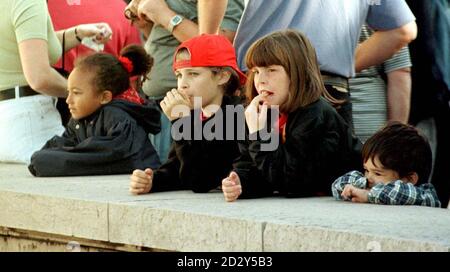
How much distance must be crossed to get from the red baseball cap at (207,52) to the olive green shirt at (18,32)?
1.43 metres

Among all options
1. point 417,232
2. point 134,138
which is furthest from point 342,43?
point 417,232

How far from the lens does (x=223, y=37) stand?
6883 millimetres

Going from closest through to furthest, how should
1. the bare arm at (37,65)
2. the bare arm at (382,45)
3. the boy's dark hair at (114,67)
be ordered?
1. the bare arm at (382,45)
2. the boy's dark hair at (114,67)
3. the bare arm at (37,65)

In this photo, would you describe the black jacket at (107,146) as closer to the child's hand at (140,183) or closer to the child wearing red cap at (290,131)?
the child's hand at (140,183)

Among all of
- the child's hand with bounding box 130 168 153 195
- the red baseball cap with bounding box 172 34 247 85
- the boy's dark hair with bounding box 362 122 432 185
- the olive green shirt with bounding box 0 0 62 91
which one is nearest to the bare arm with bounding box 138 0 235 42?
the red baseball cap with bounding box 172 34 247 85

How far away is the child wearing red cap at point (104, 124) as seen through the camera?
7.62 meters

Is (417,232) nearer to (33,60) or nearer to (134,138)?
(134,138)

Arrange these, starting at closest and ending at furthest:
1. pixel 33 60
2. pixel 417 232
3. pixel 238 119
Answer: pixel 417 232 → pixel 238 119 → pixel 33 60

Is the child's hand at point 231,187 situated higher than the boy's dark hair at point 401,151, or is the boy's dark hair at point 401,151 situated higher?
the boy's dark hair at point 401,151

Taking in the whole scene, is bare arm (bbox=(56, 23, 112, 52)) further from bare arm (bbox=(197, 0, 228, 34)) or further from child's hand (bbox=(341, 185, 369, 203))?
child's hand (bbox=(341, 185, 369, 203))

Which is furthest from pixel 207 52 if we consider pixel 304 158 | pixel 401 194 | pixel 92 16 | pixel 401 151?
pixel 92 16

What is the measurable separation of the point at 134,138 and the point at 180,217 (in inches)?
82.4

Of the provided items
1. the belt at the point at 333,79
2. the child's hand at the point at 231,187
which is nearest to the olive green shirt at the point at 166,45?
the belt at the point at 333,79

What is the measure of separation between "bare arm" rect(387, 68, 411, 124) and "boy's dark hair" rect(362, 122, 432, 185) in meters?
1.15
